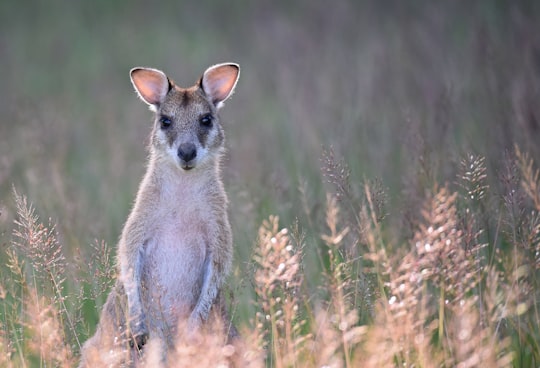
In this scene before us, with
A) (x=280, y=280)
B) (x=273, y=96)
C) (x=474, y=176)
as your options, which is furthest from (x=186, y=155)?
(x=273, y=96)

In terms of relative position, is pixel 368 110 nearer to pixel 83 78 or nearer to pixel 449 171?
pixel 449 171

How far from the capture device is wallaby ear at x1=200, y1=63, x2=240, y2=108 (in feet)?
21.2

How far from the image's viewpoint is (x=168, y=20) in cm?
1686

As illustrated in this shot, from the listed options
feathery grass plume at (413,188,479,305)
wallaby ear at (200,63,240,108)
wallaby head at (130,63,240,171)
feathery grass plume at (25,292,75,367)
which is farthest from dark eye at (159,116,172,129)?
feathery grass plume at (413,188,479,305)

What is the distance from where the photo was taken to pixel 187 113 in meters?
6.31

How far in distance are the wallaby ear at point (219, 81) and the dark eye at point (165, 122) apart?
434 millimetres

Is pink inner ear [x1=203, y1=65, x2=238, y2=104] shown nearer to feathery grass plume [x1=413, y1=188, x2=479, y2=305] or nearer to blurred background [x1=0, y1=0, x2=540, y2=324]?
blurred background [x1=0, y1=0, x2=540, y2=324]

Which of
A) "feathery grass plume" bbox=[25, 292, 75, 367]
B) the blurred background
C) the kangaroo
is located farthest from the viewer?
the blurred background

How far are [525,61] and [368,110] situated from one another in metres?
1.91

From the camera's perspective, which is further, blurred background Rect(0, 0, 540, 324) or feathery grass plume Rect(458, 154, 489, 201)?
blurred background Rect(0, 0, 540, 324)

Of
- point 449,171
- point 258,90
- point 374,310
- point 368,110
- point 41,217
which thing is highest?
point 258,90

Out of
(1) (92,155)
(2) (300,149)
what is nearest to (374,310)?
(2) (300,149)

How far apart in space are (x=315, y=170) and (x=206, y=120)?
8.71 ft

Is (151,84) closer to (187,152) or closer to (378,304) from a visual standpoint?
(187,152)
